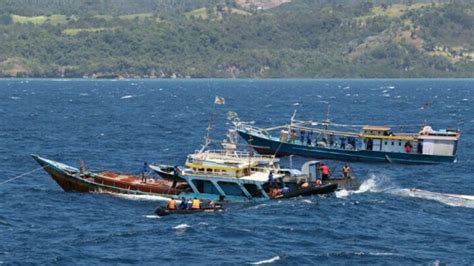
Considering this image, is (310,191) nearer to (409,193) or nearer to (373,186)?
(409,193)

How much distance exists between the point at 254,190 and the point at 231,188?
1937mm

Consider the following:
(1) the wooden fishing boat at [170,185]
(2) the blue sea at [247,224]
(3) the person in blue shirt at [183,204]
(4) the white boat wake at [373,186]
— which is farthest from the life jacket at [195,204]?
(4) the white boat wake at [373,186]

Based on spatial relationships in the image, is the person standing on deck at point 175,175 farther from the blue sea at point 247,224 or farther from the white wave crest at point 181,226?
the white wave crest at point 181,226

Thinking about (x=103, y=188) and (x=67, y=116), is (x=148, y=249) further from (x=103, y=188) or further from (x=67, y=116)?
(x=67, y=116)

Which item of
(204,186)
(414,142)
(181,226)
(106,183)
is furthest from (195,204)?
(414,142)

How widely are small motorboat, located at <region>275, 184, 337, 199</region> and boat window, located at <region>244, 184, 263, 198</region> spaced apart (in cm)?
148

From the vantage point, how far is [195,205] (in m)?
77.2

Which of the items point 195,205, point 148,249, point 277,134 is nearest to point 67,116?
point 277,134

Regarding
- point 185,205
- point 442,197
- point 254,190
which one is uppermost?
point 254,190

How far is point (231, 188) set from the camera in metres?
83.7

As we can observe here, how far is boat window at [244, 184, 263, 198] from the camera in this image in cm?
8296

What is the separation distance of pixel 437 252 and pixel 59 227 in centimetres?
2604

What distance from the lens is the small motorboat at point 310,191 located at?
271 feet

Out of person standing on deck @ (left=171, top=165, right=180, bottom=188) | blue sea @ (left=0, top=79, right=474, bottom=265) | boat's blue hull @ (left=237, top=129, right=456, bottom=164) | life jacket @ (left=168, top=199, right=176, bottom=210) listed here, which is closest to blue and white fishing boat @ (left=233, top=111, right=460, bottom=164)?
boat's blue hull @ (left=237, top=129, right=456, bottom=164)
